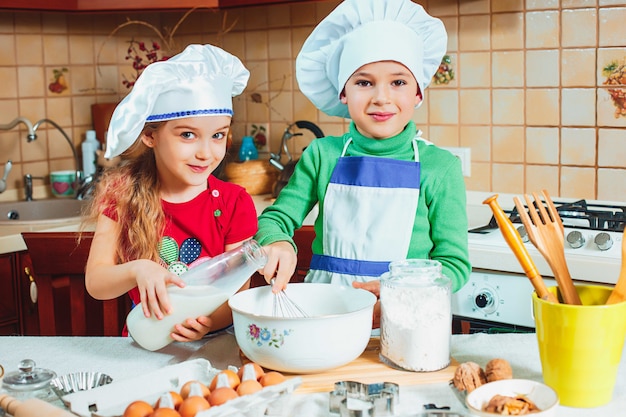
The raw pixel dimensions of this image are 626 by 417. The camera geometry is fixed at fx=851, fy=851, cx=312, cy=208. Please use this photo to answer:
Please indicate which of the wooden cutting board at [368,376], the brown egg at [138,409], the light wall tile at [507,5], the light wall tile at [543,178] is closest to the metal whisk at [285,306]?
the wooden cutting board at [368,376]

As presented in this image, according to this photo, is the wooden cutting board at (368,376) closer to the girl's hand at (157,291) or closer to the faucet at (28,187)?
the girl's hand at (157,291)

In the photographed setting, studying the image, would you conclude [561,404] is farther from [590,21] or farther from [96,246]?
[590,21]

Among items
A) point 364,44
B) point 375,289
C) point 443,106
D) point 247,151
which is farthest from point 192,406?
point 247,151

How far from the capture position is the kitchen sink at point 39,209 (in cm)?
263

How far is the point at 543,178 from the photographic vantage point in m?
2.28

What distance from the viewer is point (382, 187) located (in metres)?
1.40

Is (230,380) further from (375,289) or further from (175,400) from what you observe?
(375,289)

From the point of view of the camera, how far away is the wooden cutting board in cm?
102

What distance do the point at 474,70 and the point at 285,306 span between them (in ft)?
4.47

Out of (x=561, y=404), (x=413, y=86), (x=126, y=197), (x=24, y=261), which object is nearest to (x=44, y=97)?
(x=24, y=261)

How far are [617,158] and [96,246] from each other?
140 cm

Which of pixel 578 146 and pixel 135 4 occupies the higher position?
pixel 135 4

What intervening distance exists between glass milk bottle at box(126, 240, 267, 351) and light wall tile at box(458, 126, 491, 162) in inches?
53.0

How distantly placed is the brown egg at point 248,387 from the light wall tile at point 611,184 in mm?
1525
